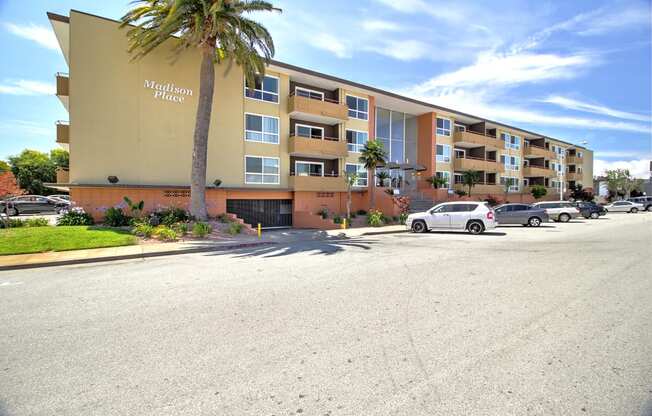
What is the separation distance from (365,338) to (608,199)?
82.2 meters

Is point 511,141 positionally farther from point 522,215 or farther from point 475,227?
point 475,227

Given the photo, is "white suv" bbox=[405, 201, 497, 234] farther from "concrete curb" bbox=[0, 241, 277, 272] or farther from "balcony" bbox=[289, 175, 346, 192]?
"concrete curb" bbox=[0, 241, 277, 272]

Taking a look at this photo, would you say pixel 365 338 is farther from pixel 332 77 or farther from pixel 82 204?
pixel 332 77

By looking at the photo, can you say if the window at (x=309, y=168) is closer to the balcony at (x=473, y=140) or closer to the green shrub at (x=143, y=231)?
the green shrub at (x=143, y=231)

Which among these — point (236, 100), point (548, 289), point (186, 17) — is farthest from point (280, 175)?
point (548, 289)

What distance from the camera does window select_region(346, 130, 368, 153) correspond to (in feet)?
90.4

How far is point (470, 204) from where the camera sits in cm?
1830

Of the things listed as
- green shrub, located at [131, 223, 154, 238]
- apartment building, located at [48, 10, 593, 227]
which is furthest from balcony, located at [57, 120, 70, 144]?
green shrub, located at [131, 223, 154, 238]

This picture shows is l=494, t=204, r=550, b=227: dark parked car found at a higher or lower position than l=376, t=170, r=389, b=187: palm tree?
lower

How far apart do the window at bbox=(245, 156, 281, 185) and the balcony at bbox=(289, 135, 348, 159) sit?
70.0 inches

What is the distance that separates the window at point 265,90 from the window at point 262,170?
14.4 ft

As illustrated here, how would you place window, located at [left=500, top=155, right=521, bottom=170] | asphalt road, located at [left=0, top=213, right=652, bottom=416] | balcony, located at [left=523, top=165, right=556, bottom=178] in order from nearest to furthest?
asphalt road, located at [left=0, top=213, right=652, bottom=416], window, located at [left=500, top=155, right=521, bottom=170], balcony, located at [left=523, top=165, right=556, bottom=178]

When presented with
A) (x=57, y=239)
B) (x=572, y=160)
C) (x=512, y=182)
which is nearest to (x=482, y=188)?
(x=512, y=182)

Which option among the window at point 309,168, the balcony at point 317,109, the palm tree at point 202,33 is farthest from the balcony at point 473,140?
the palm tree at point 202,33
